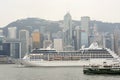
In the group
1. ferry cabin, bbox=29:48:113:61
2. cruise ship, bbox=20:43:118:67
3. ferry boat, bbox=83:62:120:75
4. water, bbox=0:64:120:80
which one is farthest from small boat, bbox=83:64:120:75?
ferry cabin, bbox=29:48:113:61

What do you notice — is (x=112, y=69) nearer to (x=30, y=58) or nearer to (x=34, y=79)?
(x=34, y=79)

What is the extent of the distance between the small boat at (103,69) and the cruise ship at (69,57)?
4343 cm

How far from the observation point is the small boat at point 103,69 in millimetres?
74312

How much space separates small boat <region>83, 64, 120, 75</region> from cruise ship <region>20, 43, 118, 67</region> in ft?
142

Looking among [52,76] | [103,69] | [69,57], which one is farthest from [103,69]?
[69,57]

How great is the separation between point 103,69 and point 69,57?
167 feet

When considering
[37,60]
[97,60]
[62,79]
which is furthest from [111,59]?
[62,79]

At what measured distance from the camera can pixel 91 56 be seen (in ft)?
421

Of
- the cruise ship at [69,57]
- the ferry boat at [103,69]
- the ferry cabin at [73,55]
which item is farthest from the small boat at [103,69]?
the ferry cabin at [73,55]

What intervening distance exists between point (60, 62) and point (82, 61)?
6.85m

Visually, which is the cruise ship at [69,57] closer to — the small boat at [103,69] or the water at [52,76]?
the water at [52,76]

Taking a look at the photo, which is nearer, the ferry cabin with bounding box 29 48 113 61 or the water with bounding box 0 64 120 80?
the water with bounding box 0 64 120 80

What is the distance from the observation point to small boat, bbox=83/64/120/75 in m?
74.3

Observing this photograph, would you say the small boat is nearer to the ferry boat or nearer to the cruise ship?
the ferry boat
